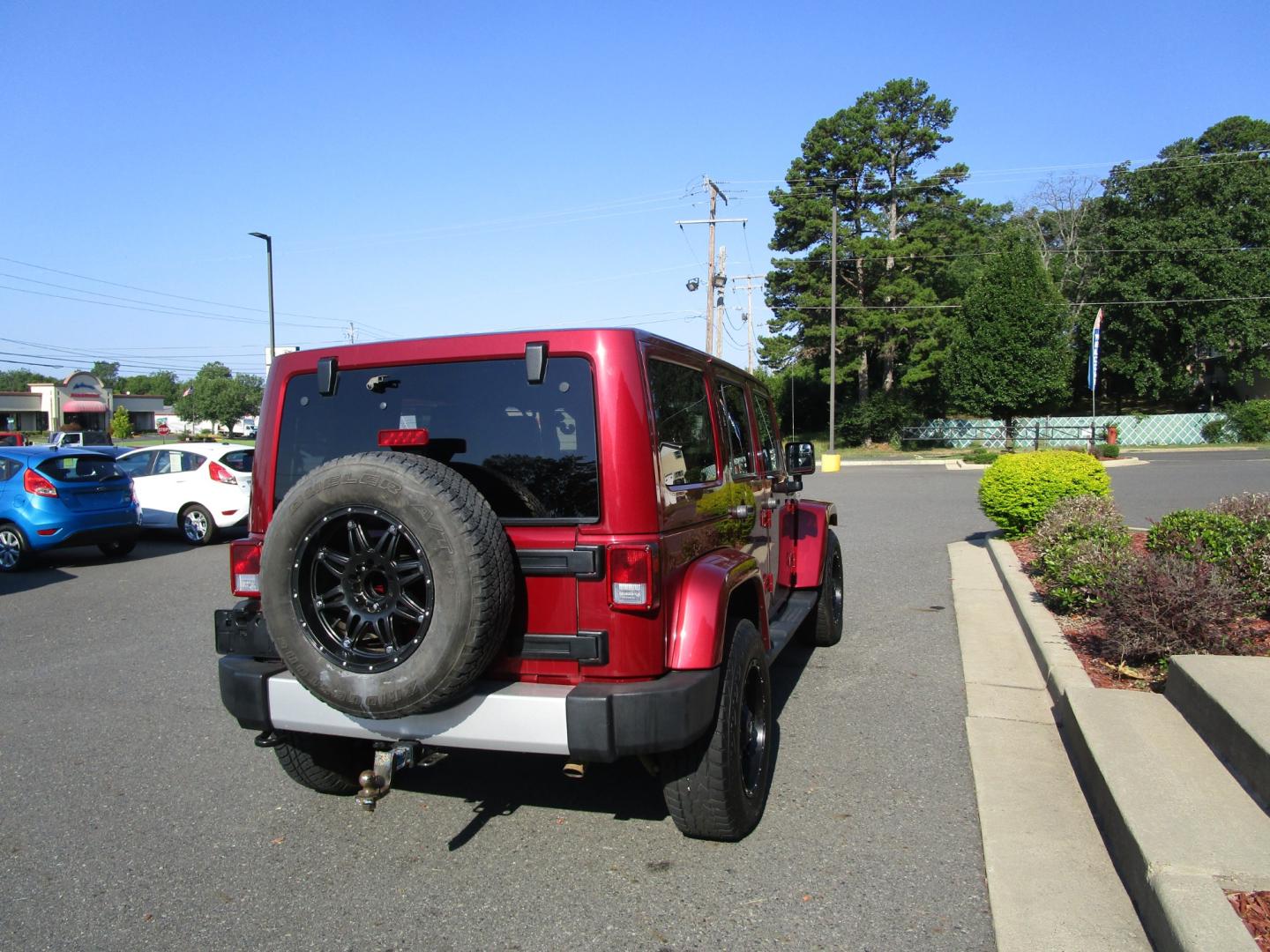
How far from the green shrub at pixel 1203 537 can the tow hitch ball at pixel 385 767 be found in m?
5.37

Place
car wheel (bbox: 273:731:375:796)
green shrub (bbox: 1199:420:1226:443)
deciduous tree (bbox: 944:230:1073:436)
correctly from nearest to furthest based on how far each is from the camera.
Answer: car wheel (bbox: 273:731:375:796)
deciduous tree (bbox: 944:230:1073:436)
green shrub (bbox: 1199:420:1226:443)

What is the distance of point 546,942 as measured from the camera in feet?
9.91

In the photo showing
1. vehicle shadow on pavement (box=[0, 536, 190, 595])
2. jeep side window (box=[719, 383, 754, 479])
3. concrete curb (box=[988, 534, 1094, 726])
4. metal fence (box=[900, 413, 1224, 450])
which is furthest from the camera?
metal fence (box=[900, 413, 1224, 450])

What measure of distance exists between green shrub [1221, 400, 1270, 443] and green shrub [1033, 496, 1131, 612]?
40.8 metres

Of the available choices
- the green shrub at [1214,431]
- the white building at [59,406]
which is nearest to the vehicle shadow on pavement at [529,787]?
the green shrub at [1214,431]

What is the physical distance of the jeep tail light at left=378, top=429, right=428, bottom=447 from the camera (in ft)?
11.2

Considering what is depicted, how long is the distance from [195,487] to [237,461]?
703 mm

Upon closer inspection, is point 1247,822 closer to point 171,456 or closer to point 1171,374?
point 171,456

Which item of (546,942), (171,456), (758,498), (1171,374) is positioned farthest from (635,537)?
(1171,374)

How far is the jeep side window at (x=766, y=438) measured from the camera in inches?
223

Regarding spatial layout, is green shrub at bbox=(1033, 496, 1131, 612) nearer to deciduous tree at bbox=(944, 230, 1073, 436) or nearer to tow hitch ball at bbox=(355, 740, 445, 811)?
tow hitch ball at bbox=(355, 740, 445, 811)

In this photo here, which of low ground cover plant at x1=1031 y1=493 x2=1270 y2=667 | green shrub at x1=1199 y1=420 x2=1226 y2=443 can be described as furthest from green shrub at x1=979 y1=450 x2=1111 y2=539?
green shrub at x1=1199 y1=420 x2=1226 y2=443

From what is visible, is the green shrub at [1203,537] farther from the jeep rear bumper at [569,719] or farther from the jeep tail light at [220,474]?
the jeep tail light at [220,474]

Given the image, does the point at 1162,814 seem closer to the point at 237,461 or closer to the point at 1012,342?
the point at 237,461
